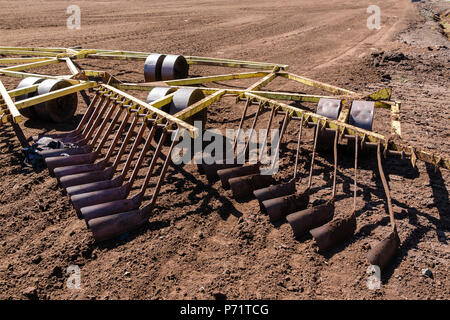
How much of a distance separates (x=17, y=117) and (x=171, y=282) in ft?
10.3

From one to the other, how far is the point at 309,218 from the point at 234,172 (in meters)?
1.14

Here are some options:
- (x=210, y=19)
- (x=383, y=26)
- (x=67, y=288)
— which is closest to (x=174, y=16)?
(x=210, y=19)

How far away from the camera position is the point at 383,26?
16.5m

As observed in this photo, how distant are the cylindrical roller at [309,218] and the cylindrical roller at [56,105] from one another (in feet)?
15.0

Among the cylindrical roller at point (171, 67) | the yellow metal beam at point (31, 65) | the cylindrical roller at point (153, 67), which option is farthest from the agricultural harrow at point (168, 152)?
the cylindrical roller at point (153, 67)

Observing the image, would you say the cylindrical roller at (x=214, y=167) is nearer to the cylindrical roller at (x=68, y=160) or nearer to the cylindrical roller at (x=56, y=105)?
the cylindrical roller at (x=68, y=160)

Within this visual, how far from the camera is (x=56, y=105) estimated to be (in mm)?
5988

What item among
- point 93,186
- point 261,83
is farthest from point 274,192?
point 261,83

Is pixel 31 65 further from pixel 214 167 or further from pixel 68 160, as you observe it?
pixel 214 167

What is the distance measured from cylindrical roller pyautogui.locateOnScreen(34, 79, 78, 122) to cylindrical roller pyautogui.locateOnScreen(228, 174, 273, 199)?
370 cm

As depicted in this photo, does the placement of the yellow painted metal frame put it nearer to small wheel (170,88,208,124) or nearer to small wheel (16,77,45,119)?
small wheel (170,88,208,124)

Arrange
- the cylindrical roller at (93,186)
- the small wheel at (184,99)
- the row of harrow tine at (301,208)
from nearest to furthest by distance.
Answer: the row of harrow tine at (301,208)
the cylindrical roller at (93,186)
the small wheel at (184,99)

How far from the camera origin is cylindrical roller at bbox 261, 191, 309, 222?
3605 millimetres

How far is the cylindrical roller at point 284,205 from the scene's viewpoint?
11.8ft
